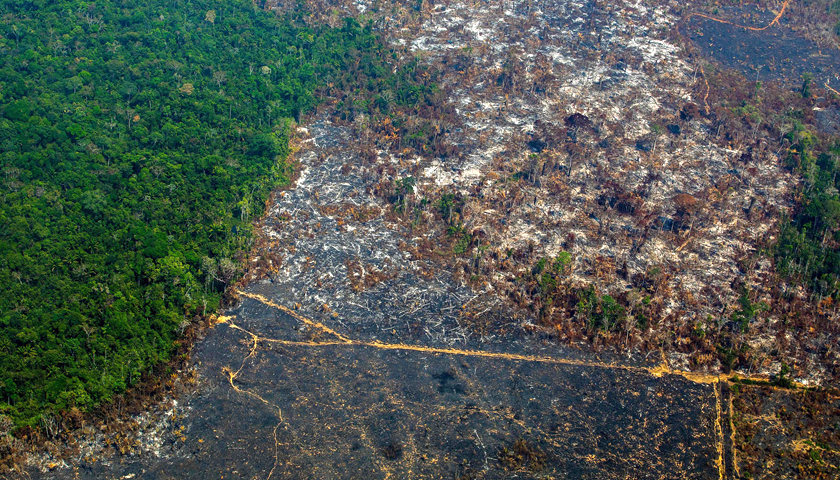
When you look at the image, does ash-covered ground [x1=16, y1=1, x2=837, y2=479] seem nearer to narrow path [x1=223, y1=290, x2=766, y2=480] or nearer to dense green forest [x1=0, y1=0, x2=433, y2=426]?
narrow path [x1=223, y1=290, x2=766, y2=480]

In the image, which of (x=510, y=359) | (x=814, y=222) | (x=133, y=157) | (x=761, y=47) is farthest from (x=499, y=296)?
(x=761, y=47)

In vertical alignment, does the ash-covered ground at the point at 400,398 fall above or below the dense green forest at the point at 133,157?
below

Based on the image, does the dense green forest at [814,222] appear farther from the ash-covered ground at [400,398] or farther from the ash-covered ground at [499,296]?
the ash-covered ground at [400,398]

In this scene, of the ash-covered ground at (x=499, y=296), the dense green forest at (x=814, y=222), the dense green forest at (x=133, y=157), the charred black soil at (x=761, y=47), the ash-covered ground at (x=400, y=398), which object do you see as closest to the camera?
the ash-covered ground at (x=400, y=398)

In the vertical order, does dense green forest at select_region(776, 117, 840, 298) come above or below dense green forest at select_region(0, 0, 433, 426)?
below

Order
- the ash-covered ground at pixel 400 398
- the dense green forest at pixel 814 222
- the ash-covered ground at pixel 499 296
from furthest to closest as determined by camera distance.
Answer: the dense green forest at pixel 814 222, the ash-covered ground at pixel 499 296, the ash-covered ground at pixel 400 398

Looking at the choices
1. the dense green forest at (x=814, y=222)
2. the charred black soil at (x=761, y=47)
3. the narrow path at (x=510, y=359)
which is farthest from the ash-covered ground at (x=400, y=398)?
the charred black soil at (x=761, y=47)

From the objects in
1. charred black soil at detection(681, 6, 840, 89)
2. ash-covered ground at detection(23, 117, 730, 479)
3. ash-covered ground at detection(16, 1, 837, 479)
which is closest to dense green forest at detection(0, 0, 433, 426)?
ash-covered ground at detection(16, 1, 837, 479)

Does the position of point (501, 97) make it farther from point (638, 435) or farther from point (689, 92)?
point (638, 435)

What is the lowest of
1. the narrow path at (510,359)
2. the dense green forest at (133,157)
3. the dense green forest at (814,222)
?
the narrow path at (510,359)
